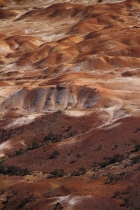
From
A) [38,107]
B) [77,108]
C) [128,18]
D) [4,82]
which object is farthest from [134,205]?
[128,18]

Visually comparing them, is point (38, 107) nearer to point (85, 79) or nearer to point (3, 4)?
point (85, 79)

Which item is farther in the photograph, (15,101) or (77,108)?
(15,101)

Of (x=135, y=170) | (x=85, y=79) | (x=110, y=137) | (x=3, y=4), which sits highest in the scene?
(x=135, y=170)

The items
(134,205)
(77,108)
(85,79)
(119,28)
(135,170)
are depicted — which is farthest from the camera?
(119,28)

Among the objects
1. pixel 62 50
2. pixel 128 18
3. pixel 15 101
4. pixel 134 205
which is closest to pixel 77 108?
pixel 15 101

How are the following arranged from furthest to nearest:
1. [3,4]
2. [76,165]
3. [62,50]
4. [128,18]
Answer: [3,4], [128,18], [62,50], [76,165]

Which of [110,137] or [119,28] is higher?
[110,137]
